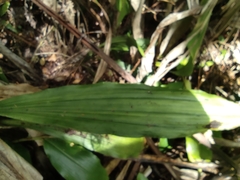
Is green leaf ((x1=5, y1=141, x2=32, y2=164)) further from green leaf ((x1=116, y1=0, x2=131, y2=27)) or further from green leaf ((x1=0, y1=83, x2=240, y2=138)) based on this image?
green leaf ((x1=116, y1=0, x2=131, y2=27))

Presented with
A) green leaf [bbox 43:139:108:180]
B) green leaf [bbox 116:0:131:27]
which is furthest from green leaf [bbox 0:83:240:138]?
green leaf [bbox 116:0:131:27]

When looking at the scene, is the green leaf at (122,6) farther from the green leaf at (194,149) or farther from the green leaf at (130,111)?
the green leaf at (194,149)

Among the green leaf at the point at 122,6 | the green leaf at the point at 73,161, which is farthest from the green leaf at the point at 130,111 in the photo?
the green leaf at the point at 122,6

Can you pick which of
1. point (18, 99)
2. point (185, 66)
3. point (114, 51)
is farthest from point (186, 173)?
point (18, 99)

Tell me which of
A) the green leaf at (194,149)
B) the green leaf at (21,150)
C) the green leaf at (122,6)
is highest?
the green leaf at (122,6)

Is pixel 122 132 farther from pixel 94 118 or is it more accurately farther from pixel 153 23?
pixel 153 23

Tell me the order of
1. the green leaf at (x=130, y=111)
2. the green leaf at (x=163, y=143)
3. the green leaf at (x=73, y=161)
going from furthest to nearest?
the green leaf at (x=163, y=143), the green leaf at (x=73, y=161), the green leaf at (x=130, y=111)

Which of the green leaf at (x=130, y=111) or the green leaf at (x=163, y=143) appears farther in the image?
the green leaf at (x=163, y=143)

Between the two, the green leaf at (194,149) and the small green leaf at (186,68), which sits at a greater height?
the small green leaf at (186,68)

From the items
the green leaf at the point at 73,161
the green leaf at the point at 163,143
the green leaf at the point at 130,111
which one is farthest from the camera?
the green leaf at the point at 163,143
